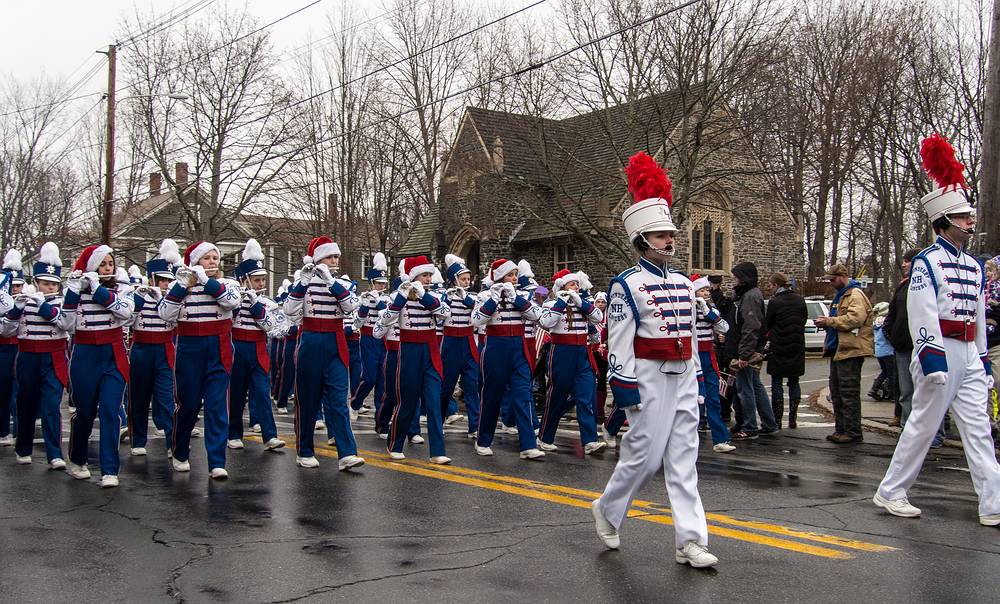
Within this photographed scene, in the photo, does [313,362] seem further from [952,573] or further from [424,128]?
[424,128]

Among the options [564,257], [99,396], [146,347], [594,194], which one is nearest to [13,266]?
[146,347]

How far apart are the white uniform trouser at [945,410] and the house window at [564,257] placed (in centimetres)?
2924

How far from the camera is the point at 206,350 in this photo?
9602 millimetres

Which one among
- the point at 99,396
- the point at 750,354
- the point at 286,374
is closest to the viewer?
the point at 99,396

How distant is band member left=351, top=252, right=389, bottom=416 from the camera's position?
15.0m

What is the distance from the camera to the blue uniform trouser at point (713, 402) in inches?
455

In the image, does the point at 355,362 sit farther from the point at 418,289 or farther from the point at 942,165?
the point at 942,165

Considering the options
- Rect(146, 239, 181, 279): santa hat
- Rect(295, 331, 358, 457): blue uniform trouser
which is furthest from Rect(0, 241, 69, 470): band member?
Rect(295, 331, 358, 457): blue uniform trouser

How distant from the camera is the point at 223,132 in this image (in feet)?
114

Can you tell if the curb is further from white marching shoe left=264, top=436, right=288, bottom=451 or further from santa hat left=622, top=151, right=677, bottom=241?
white marching shoe left=264, top=436, right=288, bottom=451

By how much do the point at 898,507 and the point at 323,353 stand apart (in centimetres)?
530

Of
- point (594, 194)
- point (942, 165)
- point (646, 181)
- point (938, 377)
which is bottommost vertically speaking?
point (938, 377)

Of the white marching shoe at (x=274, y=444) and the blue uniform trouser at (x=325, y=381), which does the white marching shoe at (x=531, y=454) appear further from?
the white marching shoe at (x=274, y=444)

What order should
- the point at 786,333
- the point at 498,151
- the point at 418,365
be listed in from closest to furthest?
the point at 418,365, the point at 786,333, the point at 498,151
